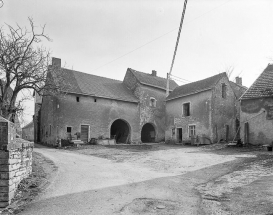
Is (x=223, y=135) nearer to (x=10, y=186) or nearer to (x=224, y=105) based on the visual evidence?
(x=224, y=105)

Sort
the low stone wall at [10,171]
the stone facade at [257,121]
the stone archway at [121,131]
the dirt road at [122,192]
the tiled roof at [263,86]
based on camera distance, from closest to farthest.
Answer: the dirt road at [122,192]
the low stone wall at [10,171]
the stone facade at [257,121]
the tiled roof at [263,86]
the stone archway at [121,131]

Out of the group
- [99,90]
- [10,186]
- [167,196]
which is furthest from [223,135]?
[10,186]

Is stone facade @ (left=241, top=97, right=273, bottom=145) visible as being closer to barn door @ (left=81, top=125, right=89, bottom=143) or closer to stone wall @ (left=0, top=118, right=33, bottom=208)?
barn door @ (left=81, top=125, right=89, bottom=143)

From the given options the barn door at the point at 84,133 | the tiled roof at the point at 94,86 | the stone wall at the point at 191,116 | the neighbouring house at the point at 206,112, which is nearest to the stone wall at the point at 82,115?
the barn door at the point at 84,133

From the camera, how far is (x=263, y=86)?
17984 mm

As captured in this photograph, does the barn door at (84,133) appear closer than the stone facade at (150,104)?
Yes

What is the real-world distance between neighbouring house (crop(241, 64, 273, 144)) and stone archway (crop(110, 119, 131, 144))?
1236 centimetres

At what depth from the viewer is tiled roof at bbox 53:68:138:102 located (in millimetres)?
22500

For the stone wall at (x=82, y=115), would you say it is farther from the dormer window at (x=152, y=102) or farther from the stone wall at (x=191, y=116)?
the stone wall at (x=191, y=116)

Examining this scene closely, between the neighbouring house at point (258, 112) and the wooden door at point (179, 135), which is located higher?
the neighbouring house at point (258, 112)

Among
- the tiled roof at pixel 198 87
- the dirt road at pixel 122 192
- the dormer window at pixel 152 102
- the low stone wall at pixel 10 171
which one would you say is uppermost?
the tiled roof at pixel 198 87

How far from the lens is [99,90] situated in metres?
24.2

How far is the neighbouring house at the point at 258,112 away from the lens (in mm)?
16547

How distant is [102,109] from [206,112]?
1047 centimetres
